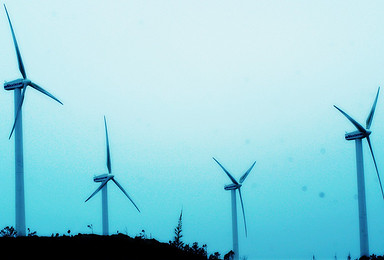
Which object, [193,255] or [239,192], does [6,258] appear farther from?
[239,192]

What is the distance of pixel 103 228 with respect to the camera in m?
66.9

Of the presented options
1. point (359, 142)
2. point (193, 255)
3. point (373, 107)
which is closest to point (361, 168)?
point (359, 142)

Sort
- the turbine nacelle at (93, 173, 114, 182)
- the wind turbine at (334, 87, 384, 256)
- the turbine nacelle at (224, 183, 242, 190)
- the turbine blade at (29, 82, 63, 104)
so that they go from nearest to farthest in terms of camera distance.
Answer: the turbine blade at (29, 82, 63, 104)
the wind turbine at (334, 87, 384, 256)
the turbine nacelle at (93, 173, 114, 182)
the turbine nacelle at (224, 183, 242, 190)

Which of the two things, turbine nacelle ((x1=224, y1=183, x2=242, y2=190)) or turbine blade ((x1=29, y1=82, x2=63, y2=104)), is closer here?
turbine blade ((x1=29, y1=82, x2=63, y2=104))

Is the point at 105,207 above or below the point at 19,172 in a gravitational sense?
below

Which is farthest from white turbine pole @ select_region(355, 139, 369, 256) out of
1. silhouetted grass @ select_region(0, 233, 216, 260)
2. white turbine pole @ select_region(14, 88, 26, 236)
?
white turbine pole @ select_region(14, 88, 26, 236)

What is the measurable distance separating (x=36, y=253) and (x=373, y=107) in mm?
41768

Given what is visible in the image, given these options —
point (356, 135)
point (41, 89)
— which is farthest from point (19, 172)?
point (356, 135)

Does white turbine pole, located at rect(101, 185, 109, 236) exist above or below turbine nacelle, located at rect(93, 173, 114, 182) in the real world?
below

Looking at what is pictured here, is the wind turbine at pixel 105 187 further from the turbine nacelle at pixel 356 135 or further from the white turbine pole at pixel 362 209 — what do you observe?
the turbine nacelle at pixel 356 135

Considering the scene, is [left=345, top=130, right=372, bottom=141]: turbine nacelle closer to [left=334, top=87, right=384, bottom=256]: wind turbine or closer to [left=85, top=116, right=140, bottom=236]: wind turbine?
[left=334, top=87, right=384, bottom=256]: wind turbine

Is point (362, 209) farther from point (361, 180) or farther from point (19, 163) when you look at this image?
point (19, 163)

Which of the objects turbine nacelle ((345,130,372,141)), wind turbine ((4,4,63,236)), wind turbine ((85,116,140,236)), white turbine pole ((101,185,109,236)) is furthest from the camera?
wind turbine ((85,116,140,236))

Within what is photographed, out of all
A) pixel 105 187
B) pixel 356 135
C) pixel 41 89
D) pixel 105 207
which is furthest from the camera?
pixel 105 187
